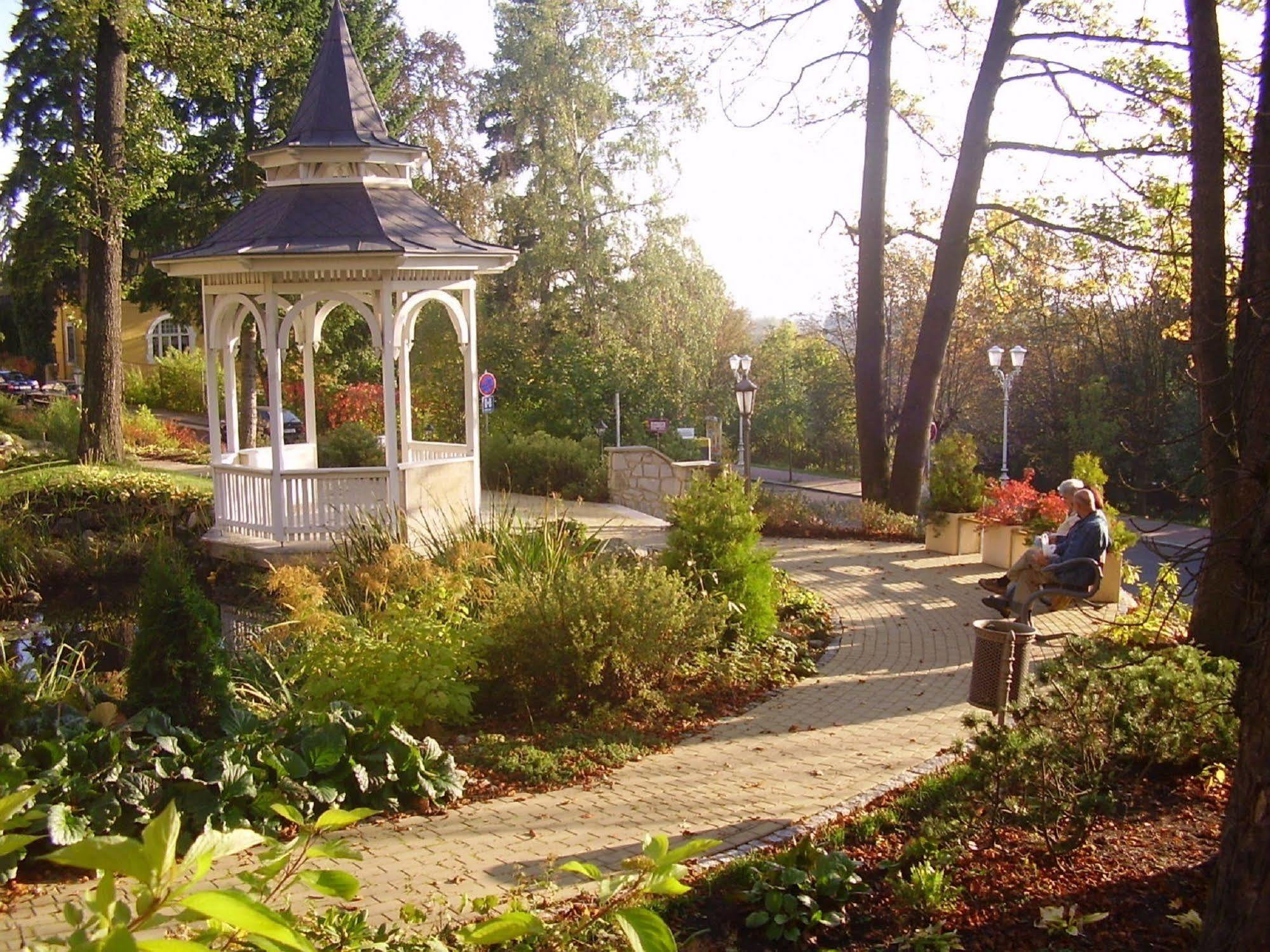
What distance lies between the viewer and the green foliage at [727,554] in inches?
347

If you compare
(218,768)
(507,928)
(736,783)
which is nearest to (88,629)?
(218,768)

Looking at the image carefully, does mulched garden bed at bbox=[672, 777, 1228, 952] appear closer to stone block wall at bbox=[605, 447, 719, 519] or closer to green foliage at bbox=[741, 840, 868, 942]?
green foliage at bbox=[741, 840, 868, 942]

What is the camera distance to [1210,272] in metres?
8.03

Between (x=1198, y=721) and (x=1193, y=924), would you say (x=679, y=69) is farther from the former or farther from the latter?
(x=1193, y=924)

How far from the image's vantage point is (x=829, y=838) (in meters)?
4.66

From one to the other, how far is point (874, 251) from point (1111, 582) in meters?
7.65

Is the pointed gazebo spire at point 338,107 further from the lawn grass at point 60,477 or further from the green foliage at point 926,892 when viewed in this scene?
the green foliage at point 926,892

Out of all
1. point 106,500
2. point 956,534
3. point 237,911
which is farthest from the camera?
point 106,500

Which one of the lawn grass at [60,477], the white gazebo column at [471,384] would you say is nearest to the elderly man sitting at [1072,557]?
the white gazebo column at [471,384]

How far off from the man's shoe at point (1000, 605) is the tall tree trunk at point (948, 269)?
6607 millimetres

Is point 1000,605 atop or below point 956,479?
below

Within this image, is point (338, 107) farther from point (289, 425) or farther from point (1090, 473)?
point (289, 425)

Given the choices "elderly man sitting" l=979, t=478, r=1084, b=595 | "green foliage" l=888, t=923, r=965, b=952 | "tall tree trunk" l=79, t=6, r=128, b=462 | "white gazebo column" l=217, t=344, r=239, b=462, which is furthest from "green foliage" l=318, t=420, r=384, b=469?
"green foliage" l=888, t=923, r=965, b=952

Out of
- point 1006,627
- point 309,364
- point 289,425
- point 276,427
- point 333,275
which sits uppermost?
point 333,275
